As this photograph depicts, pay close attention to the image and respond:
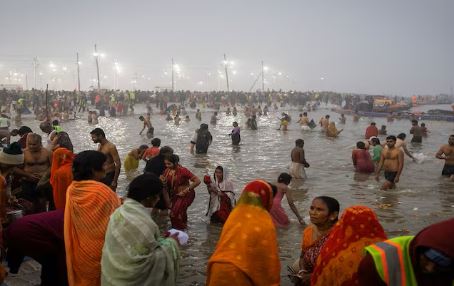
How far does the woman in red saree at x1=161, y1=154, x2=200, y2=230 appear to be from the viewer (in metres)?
6.16

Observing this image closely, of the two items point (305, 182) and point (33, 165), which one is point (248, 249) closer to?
point (33, 165)

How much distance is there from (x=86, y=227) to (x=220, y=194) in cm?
348

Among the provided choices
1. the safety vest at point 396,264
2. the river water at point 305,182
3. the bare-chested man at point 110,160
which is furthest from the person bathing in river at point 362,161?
the safety vest at point 396,264

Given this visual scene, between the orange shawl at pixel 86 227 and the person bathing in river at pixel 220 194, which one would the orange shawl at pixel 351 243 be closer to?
the orange shawl at pixel 86 227

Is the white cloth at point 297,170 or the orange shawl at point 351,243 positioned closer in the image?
the orange shawl at point 351,243

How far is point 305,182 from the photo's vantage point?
10289mm

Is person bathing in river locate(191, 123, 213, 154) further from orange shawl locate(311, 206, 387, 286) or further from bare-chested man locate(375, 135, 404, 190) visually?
orange shawl locate(311, 206, 387, 286)

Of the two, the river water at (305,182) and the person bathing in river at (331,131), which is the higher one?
the person bathing in river at (331,131)

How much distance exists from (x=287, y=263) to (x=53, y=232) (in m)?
3.18

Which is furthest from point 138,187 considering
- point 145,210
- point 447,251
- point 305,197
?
point 305,197

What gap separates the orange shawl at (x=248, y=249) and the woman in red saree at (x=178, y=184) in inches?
119

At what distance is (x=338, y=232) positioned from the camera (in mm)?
2924

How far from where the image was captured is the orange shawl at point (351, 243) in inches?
111

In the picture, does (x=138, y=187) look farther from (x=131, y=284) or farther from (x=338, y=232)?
(x=338, y=232)
